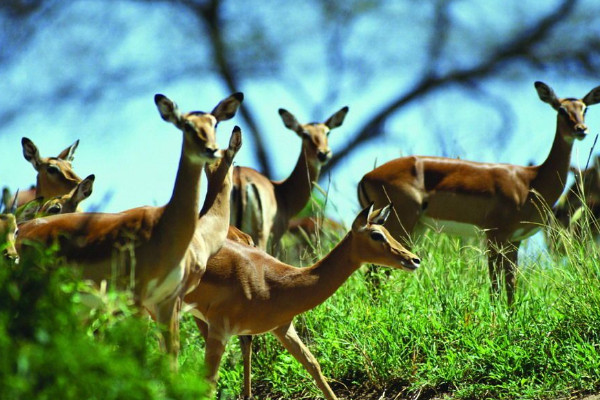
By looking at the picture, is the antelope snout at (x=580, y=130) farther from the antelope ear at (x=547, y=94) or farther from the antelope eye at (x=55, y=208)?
the antelope eye at (x=55, y=208)

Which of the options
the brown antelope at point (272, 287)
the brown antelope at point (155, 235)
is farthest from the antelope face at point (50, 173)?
the brown antelope at point (155, 235)

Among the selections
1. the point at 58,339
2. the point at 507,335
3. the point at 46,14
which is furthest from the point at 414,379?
the point at 46,14

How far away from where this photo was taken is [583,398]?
17.9 ft

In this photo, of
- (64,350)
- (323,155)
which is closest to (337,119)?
(323,155)

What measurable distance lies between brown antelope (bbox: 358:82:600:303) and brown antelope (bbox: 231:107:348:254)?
0.93 metres

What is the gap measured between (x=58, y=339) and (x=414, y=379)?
3450 millimetres

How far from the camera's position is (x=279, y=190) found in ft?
35.0

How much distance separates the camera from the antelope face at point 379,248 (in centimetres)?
599

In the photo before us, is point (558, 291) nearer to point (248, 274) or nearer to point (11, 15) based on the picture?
point (248, 274)

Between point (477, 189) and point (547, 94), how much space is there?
114 centimetres

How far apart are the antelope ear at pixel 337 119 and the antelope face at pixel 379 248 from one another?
209 inches

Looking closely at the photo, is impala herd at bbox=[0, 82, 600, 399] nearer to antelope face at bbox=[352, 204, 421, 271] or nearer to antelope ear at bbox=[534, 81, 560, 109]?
antelope face at bbox=[352, 204, 421, 271]

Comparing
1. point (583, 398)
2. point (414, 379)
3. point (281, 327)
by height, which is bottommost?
point (583, 398)

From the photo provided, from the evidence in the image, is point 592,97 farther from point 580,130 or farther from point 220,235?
point 220,235
